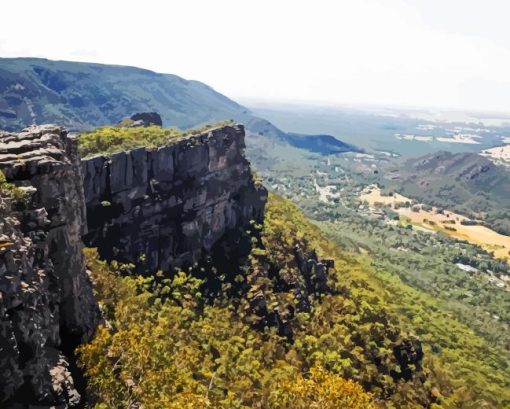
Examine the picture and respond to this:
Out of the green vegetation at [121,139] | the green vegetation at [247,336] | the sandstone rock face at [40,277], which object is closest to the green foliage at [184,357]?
the green vegetation at [247,336]

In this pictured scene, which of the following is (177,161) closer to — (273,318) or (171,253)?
(171,253)

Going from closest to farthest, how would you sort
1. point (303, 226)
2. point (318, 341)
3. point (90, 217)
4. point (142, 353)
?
point (142, 353) < point (90, 217) < point (318, 341) < point (303, 226)

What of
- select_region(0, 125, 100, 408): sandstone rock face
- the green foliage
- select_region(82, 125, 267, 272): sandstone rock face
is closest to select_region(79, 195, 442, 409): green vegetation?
the green foliage

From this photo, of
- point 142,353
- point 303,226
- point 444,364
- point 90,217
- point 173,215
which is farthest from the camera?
point 303,226

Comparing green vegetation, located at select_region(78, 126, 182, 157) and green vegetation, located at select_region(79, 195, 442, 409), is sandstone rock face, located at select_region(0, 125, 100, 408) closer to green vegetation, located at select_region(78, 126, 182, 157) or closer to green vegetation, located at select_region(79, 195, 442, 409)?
green vegetation, located at select_region(79, 195, 442, 409)

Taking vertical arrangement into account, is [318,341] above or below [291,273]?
below

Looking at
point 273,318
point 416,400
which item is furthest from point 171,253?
point 416,400
